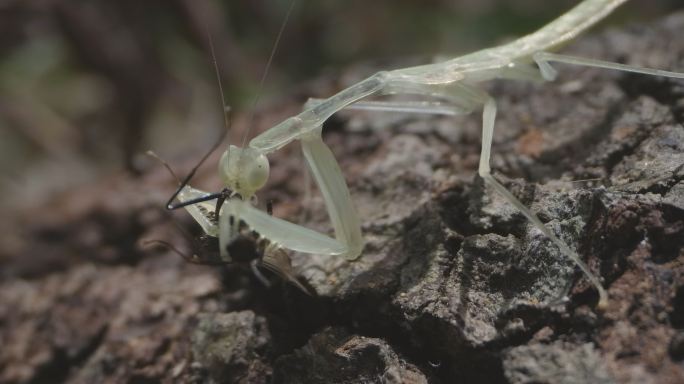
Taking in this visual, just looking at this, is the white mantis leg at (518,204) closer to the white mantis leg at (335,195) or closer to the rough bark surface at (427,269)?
the rough bark surface at (427,269)

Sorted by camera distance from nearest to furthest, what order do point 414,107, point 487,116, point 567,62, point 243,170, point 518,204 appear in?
point 518,204, point 243,170, point 487,116, point 567,62, point 414,107

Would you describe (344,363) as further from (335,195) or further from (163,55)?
(163,55)

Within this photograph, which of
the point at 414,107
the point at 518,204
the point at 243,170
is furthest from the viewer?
the point at 414,107

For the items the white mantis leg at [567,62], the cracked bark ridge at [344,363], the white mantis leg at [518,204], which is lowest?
the cracked bark ridge at [344,363]

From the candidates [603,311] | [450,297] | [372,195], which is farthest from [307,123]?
[603,311]

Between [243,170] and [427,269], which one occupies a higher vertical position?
[243,170]

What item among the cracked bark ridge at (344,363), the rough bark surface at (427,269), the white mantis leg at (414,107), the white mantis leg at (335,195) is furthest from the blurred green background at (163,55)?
the cracked bark ridge at (344,363)

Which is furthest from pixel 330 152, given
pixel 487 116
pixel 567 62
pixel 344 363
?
pixel 567 62
